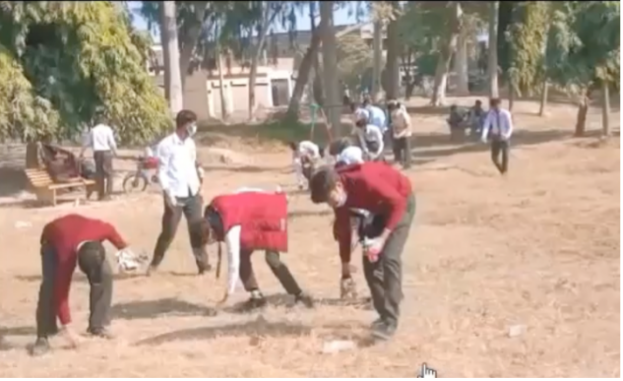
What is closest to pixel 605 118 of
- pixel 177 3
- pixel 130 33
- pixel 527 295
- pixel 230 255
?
pixel 130 33

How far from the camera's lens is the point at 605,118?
3009 cm

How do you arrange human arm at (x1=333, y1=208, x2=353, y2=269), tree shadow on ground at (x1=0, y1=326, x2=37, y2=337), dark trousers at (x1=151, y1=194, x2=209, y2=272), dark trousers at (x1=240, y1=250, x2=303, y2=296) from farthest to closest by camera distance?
dark trousers at (x1=151, y1=194, x2=209, y2=272), dark trousers at (x1=240, y1=250, x2=303, y2=296), tree shadow on ground at (x1=0, y1=326, x2=37, y2=337), human arm at (x1=333, y1=208, x2=353, y2=269)

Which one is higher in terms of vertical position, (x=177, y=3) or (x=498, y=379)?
(x=177, y=3)

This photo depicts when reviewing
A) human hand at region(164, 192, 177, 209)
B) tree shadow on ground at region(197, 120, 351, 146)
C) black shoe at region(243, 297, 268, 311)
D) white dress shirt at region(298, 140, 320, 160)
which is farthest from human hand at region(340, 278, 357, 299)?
tree shadow on ground at region(197, 120, 351, 146)

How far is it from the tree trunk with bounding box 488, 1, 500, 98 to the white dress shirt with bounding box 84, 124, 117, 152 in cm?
582

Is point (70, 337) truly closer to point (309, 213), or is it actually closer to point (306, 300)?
point (306, 300)

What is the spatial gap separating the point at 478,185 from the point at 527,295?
10390 mm

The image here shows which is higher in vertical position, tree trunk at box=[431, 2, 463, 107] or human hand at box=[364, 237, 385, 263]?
tree trunk at box=[431, 2, 463, 107]

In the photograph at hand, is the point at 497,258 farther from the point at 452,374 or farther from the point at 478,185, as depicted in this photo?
the point at 478,185

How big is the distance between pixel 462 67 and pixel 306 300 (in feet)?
19.4

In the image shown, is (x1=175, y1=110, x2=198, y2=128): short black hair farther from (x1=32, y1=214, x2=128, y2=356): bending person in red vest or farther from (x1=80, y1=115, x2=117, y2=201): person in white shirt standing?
(x1=80, y1=115, x2=117, y2=201): person in white shirt standing

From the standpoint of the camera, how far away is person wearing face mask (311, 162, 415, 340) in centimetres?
776

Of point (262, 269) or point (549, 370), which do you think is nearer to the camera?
point (549, 370)

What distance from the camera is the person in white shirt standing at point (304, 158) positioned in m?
17.0
